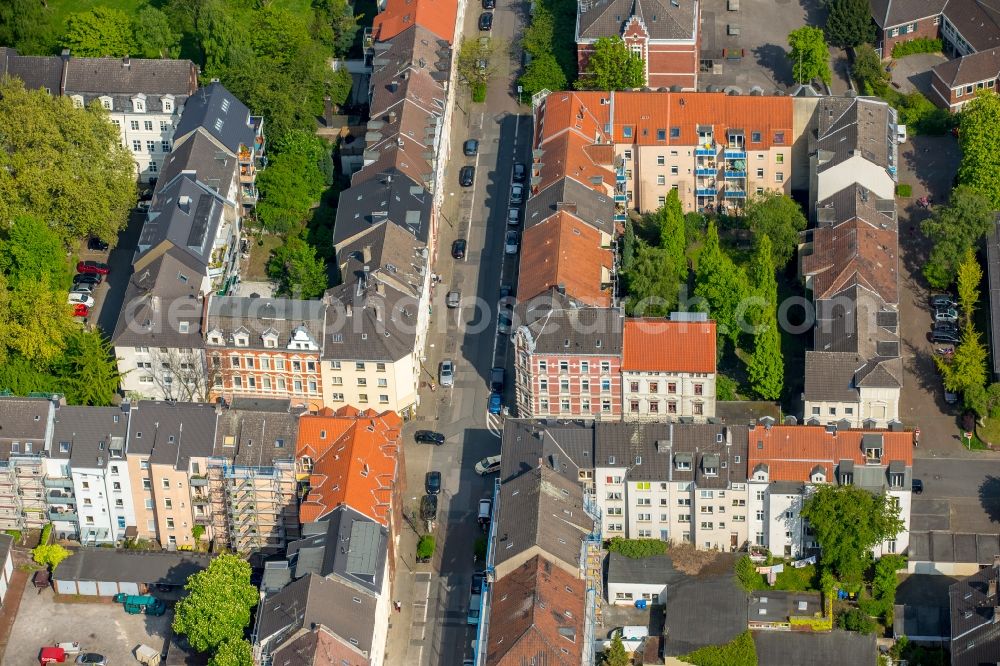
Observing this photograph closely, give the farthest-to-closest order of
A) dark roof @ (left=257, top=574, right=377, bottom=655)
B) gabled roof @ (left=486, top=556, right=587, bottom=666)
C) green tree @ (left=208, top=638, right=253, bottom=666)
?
Result: 1. green tree @ (left=208, top=638, right=253, bottom=666)
2. dark roof @ (left=257, top=574, right=377, bottom=655)
3. gabled roof @ (left=486, top=556, right=587, bottom=666)

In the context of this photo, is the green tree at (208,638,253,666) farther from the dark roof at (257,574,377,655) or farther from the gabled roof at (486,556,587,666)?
the gabled roof at (486,556,587,666)

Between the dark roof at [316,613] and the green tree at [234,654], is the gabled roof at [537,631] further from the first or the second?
the green tree at [234,654]

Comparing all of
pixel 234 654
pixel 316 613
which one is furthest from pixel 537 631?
pixel 234 654

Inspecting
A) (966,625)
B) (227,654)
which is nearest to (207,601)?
(227,654)

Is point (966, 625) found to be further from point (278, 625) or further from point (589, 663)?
point (278, 625)

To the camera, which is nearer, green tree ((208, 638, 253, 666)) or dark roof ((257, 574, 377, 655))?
dark roof ((257, 574, 377, 655))

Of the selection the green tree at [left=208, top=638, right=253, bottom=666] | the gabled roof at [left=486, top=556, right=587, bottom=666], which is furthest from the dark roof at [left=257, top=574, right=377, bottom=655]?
the gabled roof at [left=486, top=556, right=587, bottom=666]

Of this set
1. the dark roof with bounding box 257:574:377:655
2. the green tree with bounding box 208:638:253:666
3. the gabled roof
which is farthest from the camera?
the green tree with bounding box 208:638:253:666

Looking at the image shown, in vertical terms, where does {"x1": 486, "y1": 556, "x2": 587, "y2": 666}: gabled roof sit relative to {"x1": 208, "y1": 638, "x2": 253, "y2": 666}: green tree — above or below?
above
